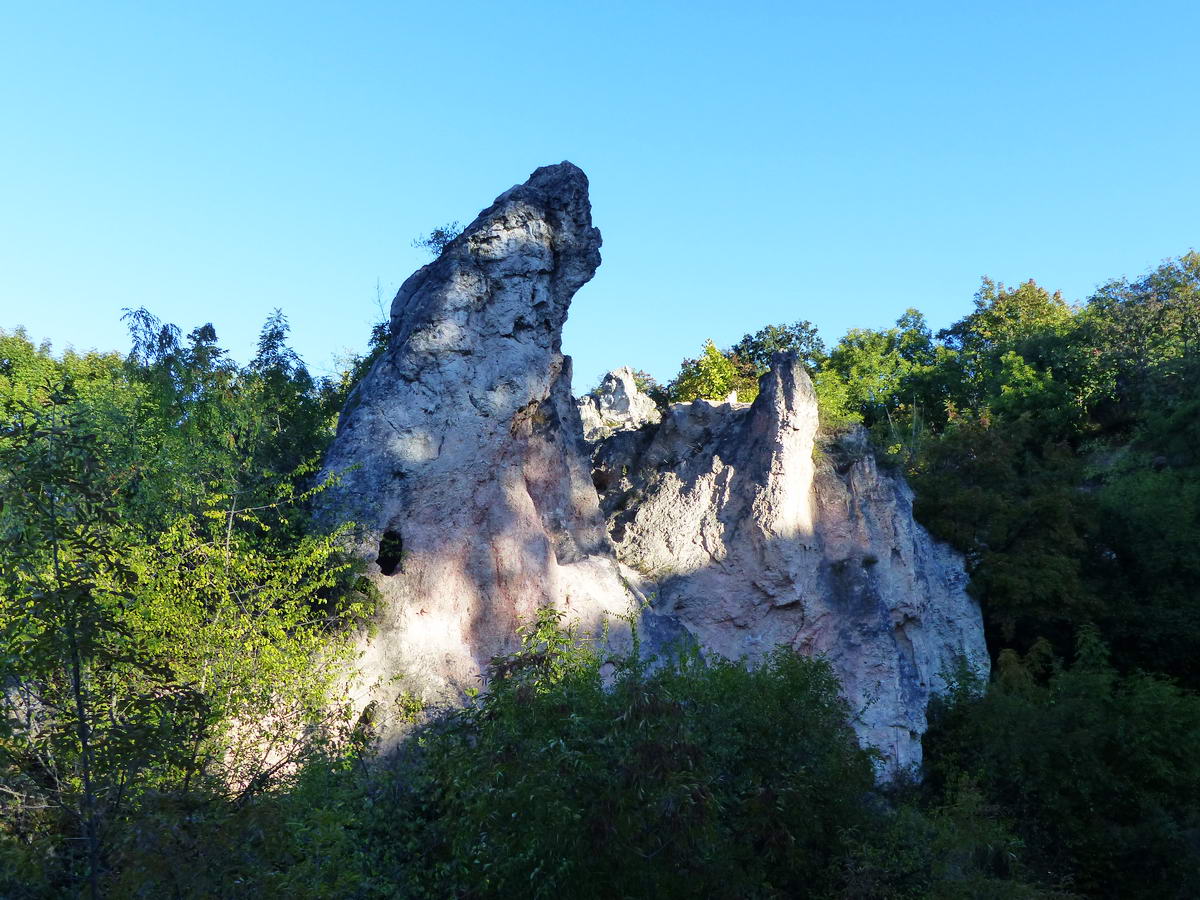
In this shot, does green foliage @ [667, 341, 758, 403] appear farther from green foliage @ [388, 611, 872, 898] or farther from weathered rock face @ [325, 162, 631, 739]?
green foliage @ [388, 611, 872, 898]

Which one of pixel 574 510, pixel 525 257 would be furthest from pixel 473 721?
pixel 525 257

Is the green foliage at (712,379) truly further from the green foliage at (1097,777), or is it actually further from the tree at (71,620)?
the tree at (71,620)

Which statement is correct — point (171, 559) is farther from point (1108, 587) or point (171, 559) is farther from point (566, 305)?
point (1108, 587)

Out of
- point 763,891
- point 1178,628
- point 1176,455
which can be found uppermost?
point 1176,455

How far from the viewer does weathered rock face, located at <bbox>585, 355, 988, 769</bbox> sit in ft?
53.4

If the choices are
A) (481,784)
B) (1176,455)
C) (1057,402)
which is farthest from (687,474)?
(1057,402)

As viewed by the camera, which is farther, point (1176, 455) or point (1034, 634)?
point (1176, 455)

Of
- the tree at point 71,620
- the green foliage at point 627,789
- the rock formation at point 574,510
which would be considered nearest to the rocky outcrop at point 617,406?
the rock formation at point 574,510

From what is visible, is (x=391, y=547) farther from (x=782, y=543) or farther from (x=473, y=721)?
(x=782, y=543)

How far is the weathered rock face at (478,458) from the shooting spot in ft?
41.1

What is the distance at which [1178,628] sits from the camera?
66.9 feet

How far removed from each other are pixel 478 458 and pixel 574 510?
2250mm

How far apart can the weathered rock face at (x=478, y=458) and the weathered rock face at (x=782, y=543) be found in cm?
189

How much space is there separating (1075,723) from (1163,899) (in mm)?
2586
